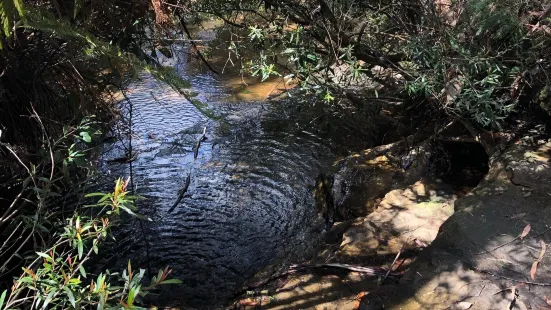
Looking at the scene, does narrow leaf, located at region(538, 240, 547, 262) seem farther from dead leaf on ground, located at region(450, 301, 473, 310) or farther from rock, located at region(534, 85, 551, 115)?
rock, located at region(534, 85, 551, 115)

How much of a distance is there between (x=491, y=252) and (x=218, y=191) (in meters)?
3.48

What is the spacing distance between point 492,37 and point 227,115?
182 inches

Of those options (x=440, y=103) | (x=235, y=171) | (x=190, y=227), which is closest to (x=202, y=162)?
(x=235, y=171)

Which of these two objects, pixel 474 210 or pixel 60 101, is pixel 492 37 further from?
pixel 60 101

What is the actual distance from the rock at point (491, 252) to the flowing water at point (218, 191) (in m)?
1.63

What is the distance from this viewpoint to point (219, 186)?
19.4ft

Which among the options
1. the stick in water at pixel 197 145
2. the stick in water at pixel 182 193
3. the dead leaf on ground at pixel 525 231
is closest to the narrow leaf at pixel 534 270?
the dead leaf on ground at pixel 525 231

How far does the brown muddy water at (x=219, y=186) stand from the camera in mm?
4621

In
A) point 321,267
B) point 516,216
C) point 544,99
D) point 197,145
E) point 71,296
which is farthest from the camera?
point 197,145

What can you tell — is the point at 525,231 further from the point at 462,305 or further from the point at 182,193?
the point at 182,193

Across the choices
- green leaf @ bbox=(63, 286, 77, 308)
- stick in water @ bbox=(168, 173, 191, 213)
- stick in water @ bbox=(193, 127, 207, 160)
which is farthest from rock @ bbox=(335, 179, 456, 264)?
stick in water @ bbox=(193, 127, 207, 160)

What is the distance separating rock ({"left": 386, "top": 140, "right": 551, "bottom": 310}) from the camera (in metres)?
2.97

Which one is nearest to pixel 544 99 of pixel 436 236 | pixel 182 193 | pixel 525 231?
pixel 525 231

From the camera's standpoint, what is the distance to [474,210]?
3.76 meters
